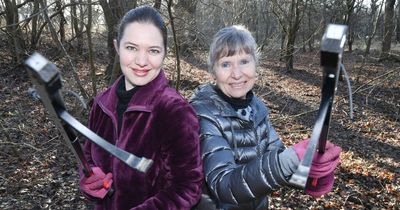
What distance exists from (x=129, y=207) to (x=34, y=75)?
2.84ft

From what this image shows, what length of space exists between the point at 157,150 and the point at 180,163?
A: 13 cm

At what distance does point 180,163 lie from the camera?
1.66 m

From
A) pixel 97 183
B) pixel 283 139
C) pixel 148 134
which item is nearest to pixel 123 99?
pixel 148 134

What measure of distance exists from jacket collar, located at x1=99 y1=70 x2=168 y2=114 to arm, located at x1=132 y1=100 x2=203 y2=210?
12 centimetres

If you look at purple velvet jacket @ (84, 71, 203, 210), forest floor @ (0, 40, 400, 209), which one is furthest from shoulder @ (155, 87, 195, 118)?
forest floor @ (0, 40, 400, 209)

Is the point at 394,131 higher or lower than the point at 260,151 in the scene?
lower

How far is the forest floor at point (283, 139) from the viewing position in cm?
508

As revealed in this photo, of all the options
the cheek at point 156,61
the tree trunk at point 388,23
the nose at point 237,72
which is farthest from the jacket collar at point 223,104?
the tree trunk at point 388,23

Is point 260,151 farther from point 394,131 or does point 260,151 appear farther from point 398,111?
point 398,111

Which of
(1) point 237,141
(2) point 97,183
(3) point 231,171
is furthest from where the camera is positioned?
(1) point 237,141

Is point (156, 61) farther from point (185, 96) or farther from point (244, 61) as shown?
point (185, 96)

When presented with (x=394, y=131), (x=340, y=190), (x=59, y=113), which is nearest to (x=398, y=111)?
(x=394, y=131)

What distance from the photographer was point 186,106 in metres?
1.73

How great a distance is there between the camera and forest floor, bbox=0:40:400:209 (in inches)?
200
